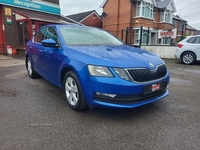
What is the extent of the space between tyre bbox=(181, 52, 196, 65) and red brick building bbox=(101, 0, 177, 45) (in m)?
9.08

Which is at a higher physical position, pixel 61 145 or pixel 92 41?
pixel 92 41

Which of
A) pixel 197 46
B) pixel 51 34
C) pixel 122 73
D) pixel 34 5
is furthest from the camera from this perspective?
pixel 34 5

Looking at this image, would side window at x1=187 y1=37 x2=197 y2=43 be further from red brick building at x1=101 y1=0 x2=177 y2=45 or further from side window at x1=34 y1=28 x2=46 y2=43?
red brick building at x1=101 y1=0 x2=177 y2=45

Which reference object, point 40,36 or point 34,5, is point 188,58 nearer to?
point 40,36

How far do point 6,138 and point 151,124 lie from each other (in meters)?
2.07

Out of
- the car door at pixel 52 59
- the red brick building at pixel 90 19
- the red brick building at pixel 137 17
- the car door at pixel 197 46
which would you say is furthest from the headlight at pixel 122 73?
the red brick building at pixel 90 19

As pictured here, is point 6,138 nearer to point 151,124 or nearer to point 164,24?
point 151,124

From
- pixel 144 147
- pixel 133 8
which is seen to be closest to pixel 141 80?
pixel 144 147

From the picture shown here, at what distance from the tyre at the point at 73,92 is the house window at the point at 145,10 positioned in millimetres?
18225

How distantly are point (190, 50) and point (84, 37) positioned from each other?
693 cm

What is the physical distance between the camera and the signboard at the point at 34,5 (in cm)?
1177

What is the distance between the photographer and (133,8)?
62.7ft

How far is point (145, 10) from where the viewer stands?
1958 cm

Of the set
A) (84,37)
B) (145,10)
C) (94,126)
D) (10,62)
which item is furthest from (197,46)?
(145,10)
